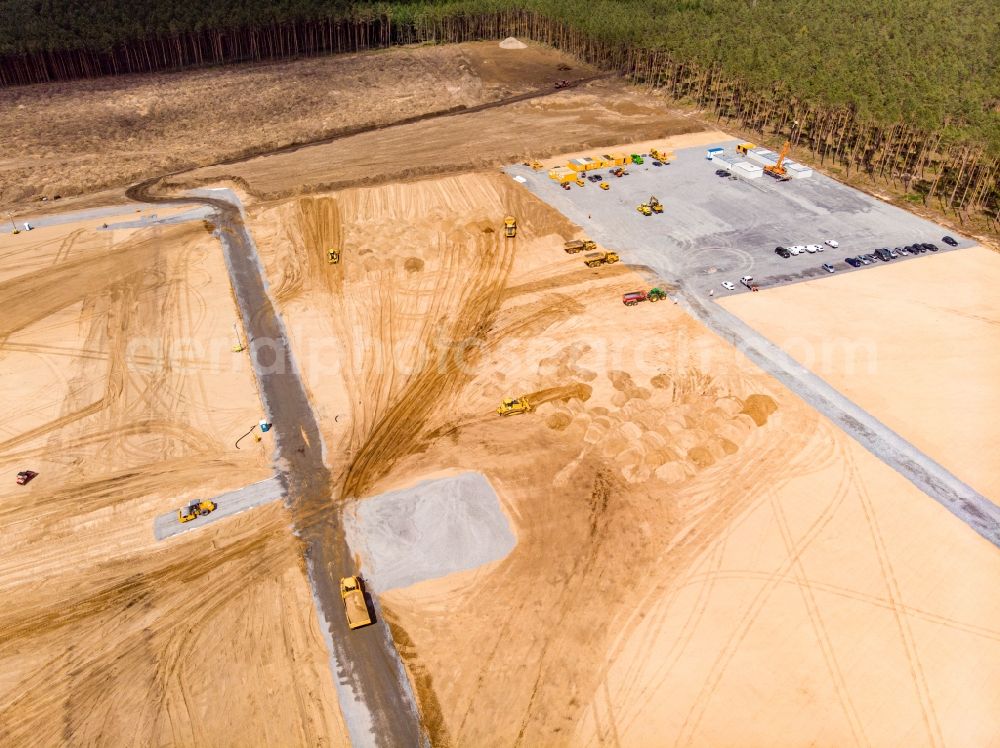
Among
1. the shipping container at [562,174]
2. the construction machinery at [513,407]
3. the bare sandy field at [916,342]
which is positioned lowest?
the construction machinery at [513,407]

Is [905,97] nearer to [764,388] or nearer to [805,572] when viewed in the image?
[764,388]

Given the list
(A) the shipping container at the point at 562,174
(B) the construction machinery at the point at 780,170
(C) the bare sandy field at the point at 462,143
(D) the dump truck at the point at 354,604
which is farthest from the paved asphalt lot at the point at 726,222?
(D) the dump truck at the point at 354,604

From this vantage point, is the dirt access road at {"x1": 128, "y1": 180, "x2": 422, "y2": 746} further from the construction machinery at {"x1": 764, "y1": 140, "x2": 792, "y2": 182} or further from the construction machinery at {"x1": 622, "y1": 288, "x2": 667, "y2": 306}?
the construction machinery at {"x1": 764, "y1": 140, "x2": 792, "y2": 182}

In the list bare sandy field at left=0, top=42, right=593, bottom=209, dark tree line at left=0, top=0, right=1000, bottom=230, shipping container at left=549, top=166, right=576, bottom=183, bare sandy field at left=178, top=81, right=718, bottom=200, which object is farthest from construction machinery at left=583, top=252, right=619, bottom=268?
bare sandy field at left=0, top=42, right=593, bottom=209

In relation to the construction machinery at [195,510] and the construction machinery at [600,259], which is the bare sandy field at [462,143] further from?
the construction machinery at [195,510]

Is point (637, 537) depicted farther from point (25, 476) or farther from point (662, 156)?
point (662, 156)

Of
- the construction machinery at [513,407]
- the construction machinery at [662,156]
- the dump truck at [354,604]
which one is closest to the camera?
the dump truck at [354,604]
